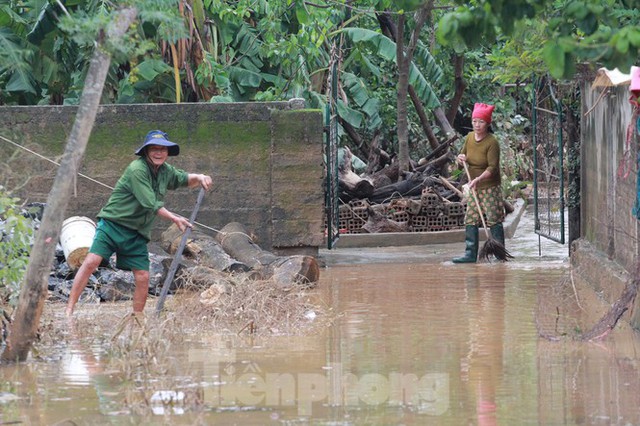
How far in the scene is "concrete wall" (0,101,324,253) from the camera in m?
13.2

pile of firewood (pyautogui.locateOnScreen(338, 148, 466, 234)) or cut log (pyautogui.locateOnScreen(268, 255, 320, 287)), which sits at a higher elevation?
pile of firewood (pyautogui.locateOnScreen(338, 148, 466, 234))

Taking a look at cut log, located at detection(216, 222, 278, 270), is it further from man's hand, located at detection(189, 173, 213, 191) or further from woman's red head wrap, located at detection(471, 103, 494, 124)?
woman's red head wrap, located at detection(471, 103, 494, 124)

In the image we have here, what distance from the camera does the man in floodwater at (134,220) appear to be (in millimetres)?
9180

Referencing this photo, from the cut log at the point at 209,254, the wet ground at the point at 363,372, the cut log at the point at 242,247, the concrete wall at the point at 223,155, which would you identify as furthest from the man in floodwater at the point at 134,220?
the concrete wall at the point at 223,155

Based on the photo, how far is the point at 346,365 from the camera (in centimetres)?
744

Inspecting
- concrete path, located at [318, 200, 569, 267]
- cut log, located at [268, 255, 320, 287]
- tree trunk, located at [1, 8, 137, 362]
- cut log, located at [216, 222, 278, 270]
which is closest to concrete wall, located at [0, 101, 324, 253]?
cut log, located at [216, 222, 278, 270]

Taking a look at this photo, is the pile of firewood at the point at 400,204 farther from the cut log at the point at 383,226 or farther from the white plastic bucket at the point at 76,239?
the white plastic bucket at the point at 76,239

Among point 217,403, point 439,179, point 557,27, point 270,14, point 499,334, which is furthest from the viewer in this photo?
point 439,179

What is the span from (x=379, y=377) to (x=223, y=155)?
21.9ft

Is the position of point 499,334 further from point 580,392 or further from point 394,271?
point 394,271

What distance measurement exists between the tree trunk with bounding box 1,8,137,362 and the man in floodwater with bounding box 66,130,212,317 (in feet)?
6.81

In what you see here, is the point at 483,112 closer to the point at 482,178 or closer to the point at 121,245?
the point at 482,178

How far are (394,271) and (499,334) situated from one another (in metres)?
4.17

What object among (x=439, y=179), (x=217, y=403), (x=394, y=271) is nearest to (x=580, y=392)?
(x=217, y=403)
